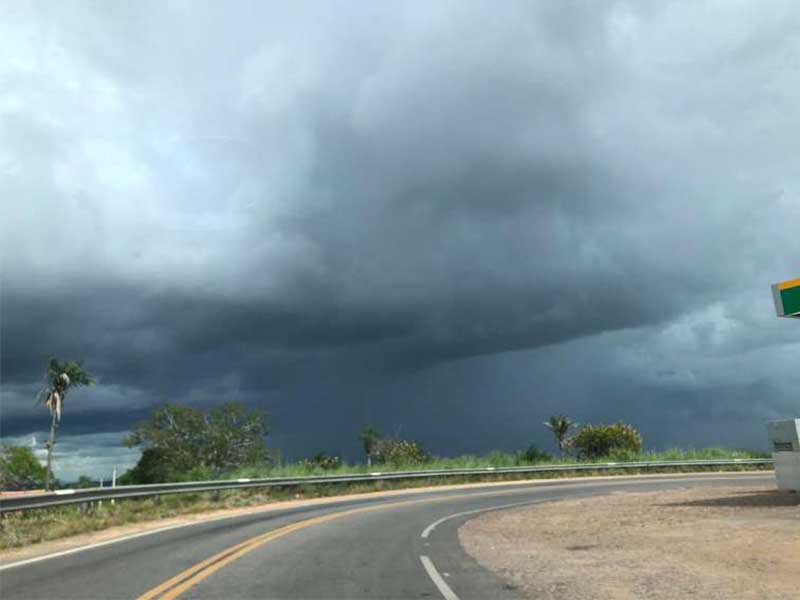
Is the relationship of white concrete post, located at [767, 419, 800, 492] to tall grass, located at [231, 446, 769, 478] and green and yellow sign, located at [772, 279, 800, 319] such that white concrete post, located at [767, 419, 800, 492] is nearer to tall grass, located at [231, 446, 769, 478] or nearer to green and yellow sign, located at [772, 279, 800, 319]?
green and yellow sign, located at [772, 279, 800, 319]

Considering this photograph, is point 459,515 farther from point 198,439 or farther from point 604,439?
point 604,439

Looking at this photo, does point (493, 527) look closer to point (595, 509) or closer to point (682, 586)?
point (595, 509)

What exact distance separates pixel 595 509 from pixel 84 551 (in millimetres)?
15967

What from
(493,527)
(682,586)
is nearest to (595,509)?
(493,527)

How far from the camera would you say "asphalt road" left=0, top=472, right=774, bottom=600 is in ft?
30.9

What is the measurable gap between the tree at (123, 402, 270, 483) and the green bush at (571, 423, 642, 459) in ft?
152

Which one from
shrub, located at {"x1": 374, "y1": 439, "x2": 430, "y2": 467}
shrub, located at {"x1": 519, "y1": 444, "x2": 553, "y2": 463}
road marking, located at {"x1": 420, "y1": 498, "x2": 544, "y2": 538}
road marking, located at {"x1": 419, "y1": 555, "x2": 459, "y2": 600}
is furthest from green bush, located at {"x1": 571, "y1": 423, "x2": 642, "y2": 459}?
road marking, located at {"x1": 419, "y1": 555, "x2": 459, "y2": 600}

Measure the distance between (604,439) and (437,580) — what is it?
8857 centimetres

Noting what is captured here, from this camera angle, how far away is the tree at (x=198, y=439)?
68125 mm

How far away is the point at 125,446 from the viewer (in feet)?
227

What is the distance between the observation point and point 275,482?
1186 inches

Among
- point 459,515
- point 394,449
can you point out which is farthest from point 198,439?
point 459,515

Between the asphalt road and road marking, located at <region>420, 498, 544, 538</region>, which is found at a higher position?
the asphalt road

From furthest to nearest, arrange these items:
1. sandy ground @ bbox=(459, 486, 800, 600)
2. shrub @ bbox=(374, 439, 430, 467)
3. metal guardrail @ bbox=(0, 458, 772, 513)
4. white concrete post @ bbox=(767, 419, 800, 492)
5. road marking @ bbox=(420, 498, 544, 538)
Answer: shrub @ bbox=(374, 439, 430, 467), white concrete post @ bbox=(767, 419, 800, 492), metal guardrail @ bbox=(0, 458, 772, 513), road marking @ bbox=(420, 498, 544, 538), sandy ground @ bbox=(459, 486, 800, 600)
